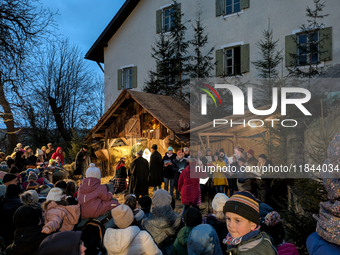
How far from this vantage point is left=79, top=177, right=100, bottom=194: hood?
13.6ft

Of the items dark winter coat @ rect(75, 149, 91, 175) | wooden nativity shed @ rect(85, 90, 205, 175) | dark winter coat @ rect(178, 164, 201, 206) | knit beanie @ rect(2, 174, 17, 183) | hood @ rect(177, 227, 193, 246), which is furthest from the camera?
dark winter coat @ rect(75, 149, 91, 175)

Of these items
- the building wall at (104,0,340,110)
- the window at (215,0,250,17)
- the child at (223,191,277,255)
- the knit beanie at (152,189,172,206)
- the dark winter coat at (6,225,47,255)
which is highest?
the window at (215,0,250,17)

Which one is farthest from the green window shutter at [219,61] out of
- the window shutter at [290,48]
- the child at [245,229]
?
the child at [245,229]

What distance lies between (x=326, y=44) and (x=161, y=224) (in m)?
11.8

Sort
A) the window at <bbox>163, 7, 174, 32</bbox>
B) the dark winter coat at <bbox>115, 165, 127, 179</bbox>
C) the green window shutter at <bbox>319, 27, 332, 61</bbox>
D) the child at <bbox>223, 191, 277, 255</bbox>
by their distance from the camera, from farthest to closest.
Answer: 1. the window at <bbox>163, 7, 174, 32</bbox>
2. the green window shutter at <bbox>319, 27, 332, 61</bbox>
3. the dark winter coat at <bbox>115, 165, 127, 179</bbox>
4. the child at <bbox>223, 191, 277, 255</bbox>

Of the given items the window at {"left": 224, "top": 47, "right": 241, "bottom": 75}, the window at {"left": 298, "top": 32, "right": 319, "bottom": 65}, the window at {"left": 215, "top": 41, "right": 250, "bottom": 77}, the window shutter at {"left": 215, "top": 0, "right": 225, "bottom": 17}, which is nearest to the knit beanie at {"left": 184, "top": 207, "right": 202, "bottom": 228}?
the window at {"left": 298, "top": 32, "right": 319, "bottom": 65}

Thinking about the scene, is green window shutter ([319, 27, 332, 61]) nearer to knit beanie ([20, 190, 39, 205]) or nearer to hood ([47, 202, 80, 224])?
hood ([47, 202, 80, 224])

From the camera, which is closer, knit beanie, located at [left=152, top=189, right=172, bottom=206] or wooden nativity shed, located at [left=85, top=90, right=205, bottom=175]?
knit beanie, located at [left=152, top=189, right=172, bottom=206]

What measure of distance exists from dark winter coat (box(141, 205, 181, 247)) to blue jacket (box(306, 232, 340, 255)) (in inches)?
79.2

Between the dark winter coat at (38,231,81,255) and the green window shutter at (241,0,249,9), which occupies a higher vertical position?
the green window shutter at (241,0,249,9)

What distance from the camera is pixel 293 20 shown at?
12.5 meters

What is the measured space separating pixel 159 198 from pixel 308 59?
1167cm

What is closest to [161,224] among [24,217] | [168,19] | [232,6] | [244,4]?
[24,217]

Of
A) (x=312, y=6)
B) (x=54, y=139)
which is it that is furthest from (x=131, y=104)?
(x=54, y=139)
